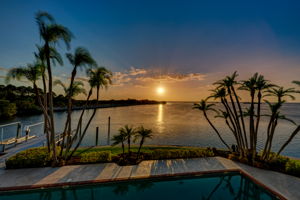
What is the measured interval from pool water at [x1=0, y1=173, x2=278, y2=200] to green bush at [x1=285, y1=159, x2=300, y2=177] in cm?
288

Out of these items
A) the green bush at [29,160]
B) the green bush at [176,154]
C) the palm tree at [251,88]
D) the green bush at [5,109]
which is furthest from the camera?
the green bush at [5,109]

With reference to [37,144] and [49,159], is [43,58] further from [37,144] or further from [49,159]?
[37,144]

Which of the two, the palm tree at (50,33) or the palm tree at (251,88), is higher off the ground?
the palm tree at (50,33)

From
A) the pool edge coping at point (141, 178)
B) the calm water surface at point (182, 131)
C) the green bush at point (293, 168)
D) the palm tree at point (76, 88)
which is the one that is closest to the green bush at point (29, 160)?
the pool edge coping at point (141, 178)

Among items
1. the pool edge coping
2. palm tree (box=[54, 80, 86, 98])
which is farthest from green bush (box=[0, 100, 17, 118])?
the pool edge coping

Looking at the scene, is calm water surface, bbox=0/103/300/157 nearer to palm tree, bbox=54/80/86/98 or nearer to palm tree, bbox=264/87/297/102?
palm tree, bbox=54/80/86/98

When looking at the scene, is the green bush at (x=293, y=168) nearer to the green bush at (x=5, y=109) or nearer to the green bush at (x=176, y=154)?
the green bush at (x=176, y=154)

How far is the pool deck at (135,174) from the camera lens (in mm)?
6562

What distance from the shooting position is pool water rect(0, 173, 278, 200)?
6.21 m

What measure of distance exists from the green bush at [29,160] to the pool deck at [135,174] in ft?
1.13

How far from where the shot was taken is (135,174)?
770cm

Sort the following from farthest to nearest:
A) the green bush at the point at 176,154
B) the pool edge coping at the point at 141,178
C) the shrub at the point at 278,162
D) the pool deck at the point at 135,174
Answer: the green bush at the point at 176,154, the shrub at the point at 278,162, the pool deck at the point at 135,174, the pool edge coping at the point at 141,178

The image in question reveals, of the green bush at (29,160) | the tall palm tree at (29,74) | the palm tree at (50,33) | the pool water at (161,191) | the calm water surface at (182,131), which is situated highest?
the palm tree at (50,33)

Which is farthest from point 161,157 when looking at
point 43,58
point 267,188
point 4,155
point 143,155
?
point 4,155
